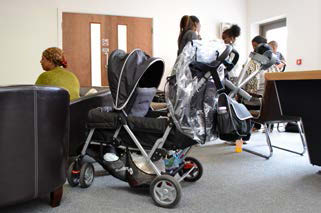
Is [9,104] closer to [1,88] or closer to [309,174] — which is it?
[1,88]

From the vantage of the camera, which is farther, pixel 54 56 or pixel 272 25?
pixel 272 25

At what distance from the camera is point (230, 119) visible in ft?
5.85

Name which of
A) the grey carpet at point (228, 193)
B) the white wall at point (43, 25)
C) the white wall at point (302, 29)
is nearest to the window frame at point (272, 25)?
the white wall at point (302, 29)

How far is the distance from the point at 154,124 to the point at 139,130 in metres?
0.11

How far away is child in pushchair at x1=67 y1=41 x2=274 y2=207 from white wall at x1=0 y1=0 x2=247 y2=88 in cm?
349

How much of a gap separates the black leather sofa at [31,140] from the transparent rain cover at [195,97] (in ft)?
2.05

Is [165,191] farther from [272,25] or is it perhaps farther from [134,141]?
[272,25]

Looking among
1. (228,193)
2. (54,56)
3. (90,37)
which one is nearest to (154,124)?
(228,193)

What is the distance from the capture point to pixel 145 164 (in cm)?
202

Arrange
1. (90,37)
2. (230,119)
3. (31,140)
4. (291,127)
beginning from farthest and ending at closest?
(90,37), (291,127), (230,119), (31,140)

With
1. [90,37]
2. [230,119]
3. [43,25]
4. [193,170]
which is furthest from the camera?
[90,37]

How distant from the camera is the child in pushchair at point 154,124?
1829 mm

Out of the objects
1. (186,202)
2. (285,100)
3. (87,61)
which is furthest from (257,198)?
(87,61)

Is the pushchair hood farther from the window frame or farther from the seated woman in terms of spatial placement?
the window frame
